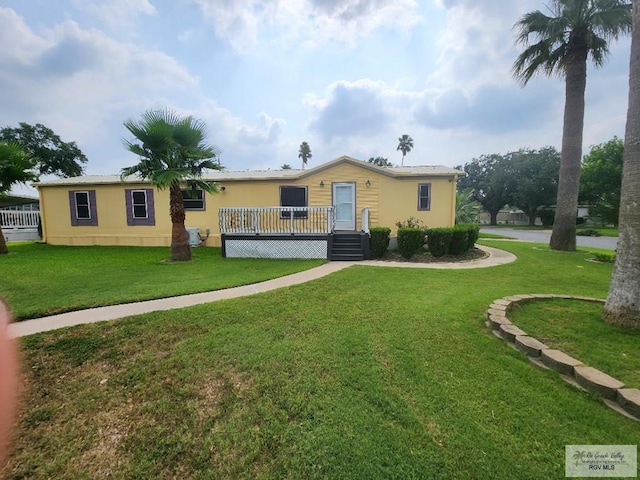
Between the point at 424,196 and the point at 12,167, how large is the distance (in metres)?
15.5

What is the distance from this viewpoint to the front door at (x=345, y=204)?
12.1 m

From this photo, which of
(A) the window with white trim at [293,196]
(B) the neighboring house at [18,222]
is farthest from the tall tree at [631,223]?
(B) the neighboring house at [18,222]

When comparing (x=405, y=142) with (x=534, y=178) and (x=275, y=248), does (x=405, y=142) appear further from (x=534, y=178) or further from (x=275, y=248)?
(x=275, y=248)

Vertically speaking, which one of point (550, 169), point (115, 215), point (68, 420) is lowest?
point (68, 420)

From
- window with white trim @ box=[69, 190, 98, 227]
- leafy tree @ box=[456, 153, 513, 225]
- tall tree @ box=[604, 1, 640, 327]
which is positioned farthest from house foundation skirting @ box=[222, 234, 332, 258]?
leafy tree @ box=[456, 153, 513, 225]

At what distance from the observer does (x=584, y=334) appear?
3486 mm

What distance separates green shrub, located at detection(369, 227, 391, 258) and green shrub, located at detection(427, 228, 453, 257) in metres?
1.47

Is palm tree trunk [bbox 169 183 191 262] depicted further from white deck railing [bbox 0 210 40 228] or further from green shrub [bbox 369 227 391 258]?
white deck railing [bbox 0 210 40 228]

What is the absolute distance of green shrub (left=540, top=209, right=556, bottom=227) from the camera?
33.8 m

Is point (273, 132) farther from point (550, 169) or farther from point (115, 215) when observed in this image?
point (550, 169)

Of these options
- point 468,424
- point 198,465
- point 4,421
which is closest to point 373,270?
point 468,424

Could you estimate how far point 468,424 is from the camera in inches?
82.5

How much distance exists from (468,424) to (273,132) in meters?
18.5

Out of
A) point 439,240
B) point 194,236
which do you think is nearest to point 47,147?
point 194,236
